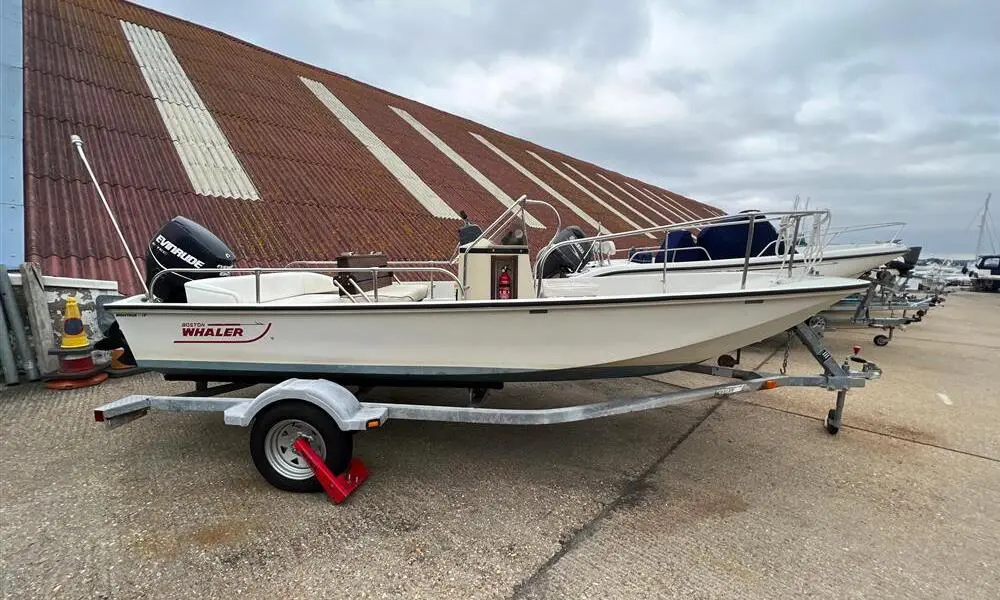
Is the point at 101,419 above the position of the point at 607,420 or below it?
above

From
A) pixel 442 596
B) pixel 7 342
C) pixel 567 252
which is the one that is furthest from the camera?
pixel 567 252

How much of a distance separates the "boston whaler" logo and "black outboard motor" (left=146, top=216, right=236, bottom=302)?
61 centimetres

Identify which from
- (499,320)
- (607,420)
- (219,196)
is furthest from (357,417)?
(219,196)

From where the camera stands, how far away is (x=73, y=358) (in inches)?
177

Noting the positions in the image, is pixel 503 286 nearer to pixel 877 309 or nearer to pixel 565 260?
pixel 565 260

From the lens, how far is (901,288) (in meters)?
10.1

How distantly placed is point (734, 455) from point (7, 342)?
20.9 ft

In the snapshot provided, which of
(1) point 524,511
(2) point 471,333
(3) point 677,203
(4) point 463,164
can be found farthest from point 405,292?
(3) point 677,203

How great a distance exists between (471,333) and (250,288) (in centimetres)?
199

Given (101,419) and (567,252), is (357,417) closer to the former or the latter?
(101,419)

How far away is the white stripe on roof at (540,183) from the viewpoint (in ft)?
50.2

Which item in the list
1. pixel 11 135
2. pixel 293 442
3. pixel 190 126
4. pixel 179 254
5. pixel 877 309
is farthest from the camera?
pixel 190 126

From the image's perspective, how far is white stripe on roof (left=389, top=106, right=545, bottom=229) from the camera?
12.7 metres

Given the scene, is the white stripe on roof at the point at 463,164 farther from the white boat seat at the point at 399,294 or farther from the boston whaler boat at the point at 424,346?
the boston whaler boat at the point at 424,346
